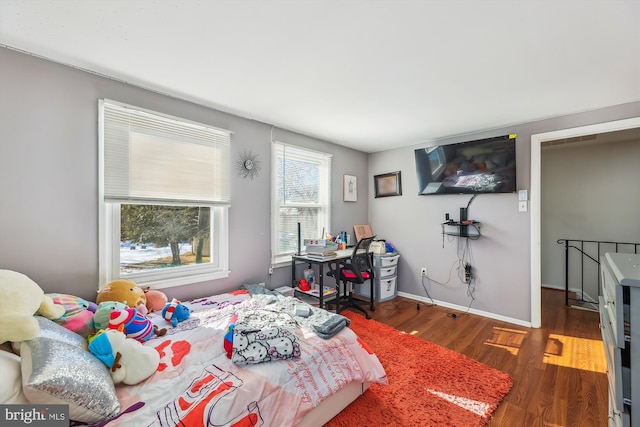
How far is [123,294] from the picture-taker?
6.23ft

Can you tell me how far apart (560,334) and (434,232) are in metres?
1.67

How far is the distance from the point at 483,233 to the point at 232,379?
3291mm

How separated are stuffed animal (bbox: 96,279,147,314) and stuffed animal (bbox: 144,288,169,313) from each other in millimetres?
116

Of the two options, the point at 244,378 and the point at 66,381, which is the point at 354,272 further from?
the point at 66,381

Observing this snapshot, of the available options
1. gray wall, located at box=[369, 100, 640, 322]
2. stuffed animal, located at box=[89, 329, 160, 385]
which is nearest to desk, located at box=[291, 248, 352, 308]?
gray wall, located at box=[369, 100, 640, 322]

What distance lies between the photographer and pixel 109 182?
2.04 metres

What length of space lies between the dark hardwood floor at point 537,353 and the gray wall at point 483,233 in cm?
30

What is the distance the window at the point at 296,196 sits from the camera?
3268 mm

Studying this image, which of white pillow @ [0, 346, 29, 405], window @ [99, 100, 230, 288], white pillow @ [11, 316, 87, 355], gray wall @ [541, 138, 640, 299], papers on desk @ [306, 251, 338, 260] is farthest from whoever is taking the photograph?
gray wall @ [541, 138, 640, 299]

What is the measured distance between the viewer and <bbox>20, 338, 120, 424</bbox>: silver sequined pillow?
3.07 feet

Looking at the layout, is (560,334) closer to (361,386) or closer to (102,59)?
(361,386)

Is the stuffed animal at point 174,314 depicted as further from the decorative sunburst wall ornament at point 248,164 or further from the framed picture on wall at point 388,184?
the framed picture on wall at point 388,184

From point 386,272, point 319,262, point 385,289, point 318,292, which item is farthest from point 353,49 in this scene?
point 385,289

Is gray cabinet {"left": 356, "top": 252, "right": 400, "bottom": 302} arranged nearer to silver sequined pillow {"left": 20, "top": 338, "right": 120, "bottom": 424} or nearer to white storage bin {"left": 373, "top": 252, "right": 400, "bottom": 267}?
white storage bin {"left": 373, "top": 252, "right": 400, "bottom": 267}
